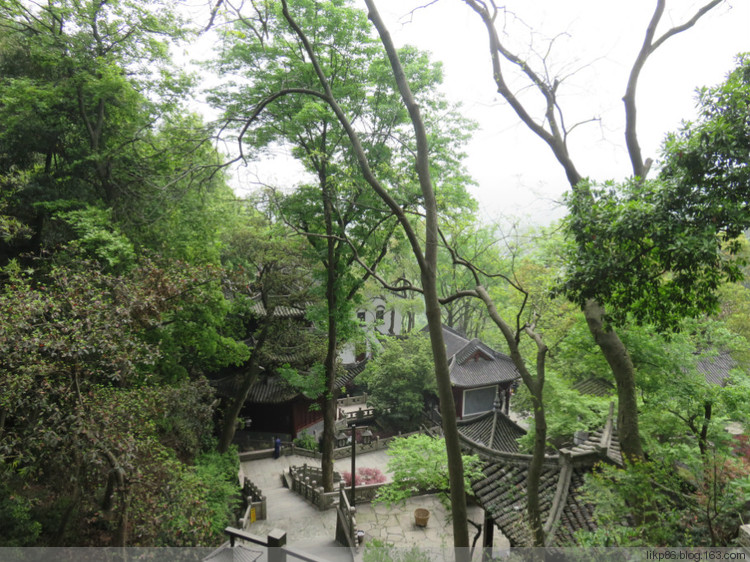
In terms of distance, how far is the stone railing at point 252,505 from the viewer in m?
11.2

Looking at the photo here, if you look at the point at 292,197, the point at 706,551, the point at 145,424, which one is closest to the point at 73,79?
the point at 292,197

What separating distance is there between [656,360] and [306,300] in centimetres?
954

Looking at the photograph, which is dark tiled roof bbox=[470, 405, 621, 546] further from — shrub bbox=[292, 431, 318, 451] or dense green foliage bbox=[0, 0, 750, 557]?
shrub bbox=[292, 431, 318, 451]

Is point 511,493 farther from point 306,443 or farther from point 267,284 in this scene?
point 306,443

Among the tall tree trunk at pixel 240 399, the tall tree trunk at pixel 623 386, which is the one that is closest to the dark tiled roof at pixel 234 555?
the tall tree trunk at pixel 623 386

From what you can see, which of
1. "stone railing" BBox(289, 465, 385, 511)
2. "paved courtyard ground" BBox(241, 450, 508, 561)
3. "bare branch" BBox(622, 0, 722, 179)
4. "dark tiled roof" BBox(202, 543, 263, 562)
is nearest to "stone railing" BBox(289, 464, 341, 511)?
"stone railing" BBox(289, 465, 385, 511)

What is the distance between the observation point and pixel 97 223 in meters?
8.67

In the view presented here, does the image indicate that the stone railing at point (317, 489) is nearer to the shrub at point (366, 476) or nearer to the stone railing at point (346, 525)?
the shrub at point (366, 476)

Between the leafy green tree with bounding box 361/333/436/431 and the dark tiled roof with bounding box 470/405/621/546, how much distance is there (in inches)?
406

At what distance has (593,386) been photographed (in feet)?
48.5

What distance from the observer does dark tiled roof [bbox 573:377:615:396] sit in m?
14.2

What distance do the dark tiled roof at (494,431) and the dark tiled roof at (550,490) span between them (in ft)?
14.3

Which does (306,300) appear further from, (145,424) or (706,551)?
(706,551)

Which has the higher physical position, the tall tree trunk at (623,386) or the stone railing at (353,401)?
the tall tree trunk at (623,386)
